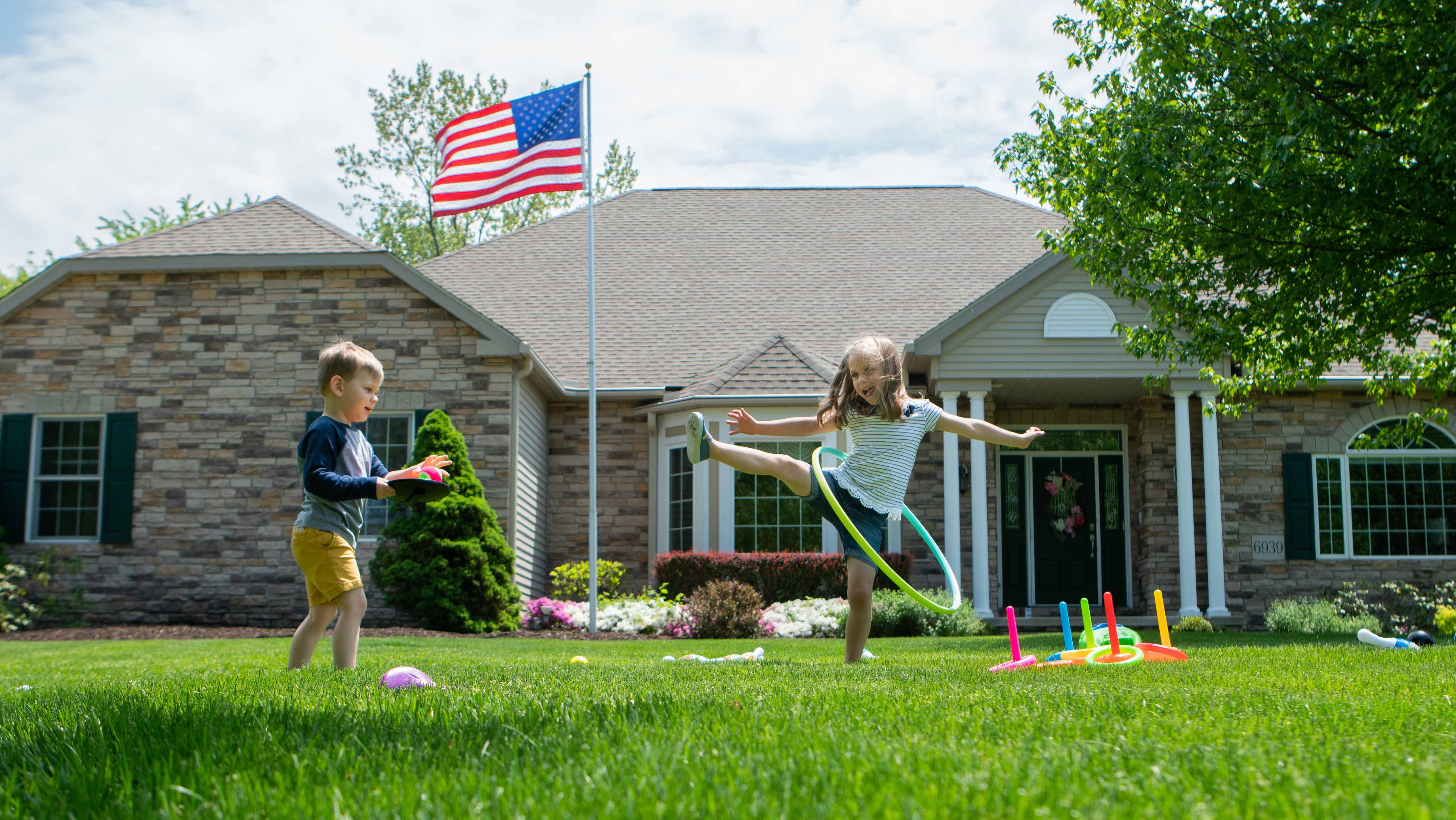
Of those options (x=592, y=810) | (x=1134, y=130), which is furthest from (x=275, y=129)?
(x=592, y=810)

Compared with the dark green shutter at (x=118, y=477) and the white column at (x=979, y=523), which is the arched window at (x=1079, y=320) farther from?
the dark green shutter at (x=118, y=477)

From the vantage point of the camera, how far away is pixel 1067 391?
45.1ft

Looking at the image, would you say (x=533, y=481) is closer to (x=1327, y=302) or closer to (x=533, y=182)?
(x=533, y=182)

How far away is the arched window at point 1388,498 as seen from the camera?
1353 cm

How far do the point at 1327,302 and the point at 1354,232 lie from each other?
897 millimetres

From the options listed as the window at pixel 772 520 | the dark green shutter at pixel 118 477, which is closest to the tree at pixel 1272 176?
the window at pixel 772 520

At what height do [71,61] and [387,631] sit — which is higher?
[71,61]

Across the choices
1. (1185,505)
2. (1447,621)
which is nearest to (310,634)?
(1185,505)

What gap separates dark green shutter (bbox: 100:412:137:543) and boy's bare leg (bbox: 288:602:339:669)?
959 centimetres

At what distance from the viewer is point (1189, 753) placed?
209 centimetres

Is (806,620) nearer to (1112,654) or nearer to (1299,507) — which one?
(1112,654)

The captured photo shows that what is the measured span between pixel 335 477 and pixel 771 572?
8.75 metres

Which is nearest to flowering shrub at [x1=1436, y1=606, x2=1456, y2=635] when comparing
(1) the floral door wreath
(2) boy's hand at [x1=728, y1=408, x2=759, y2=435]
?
(1) the floral door wreath

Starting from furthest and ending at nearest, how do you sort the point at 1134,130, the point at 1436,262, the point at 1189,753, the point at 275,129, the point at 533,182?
the point at 275,129 → the point at 533,182 → the point at 1134,130 → the point at 1436,262 → the point at 1189,753
